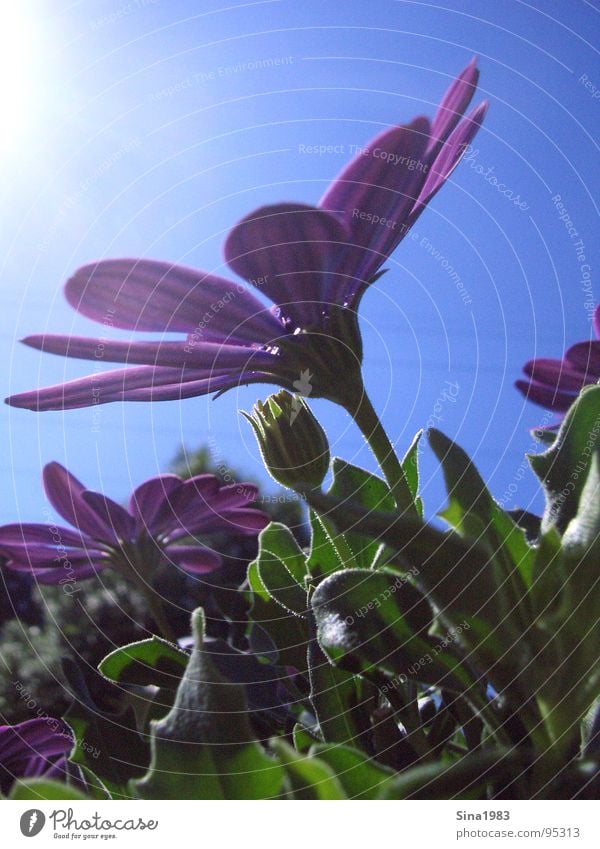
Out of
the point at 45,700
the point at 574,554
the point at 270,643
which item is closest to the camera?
the point at 574,554

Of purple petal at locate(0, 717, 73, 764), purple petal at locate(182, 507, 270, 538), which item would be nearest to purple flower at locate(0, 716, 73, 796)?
purple petal at locate(0, 717, 73, 764)

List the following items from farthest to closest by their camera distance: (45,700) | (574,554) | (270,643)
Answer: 1. (45,700)
2. (270,643)
3. (574,554)

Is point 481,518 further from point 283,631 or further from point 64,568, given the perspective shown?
point 64,568

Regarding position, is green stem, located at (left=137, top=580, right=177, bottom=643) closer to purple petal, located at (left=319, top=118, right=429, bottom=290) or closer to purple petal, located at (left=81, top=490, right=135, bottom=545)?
purple petal, located at (left=81, top=490, right=135, bottom=545)

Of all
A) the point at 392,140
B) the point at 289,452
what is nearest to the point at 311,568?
the point at 289,452
